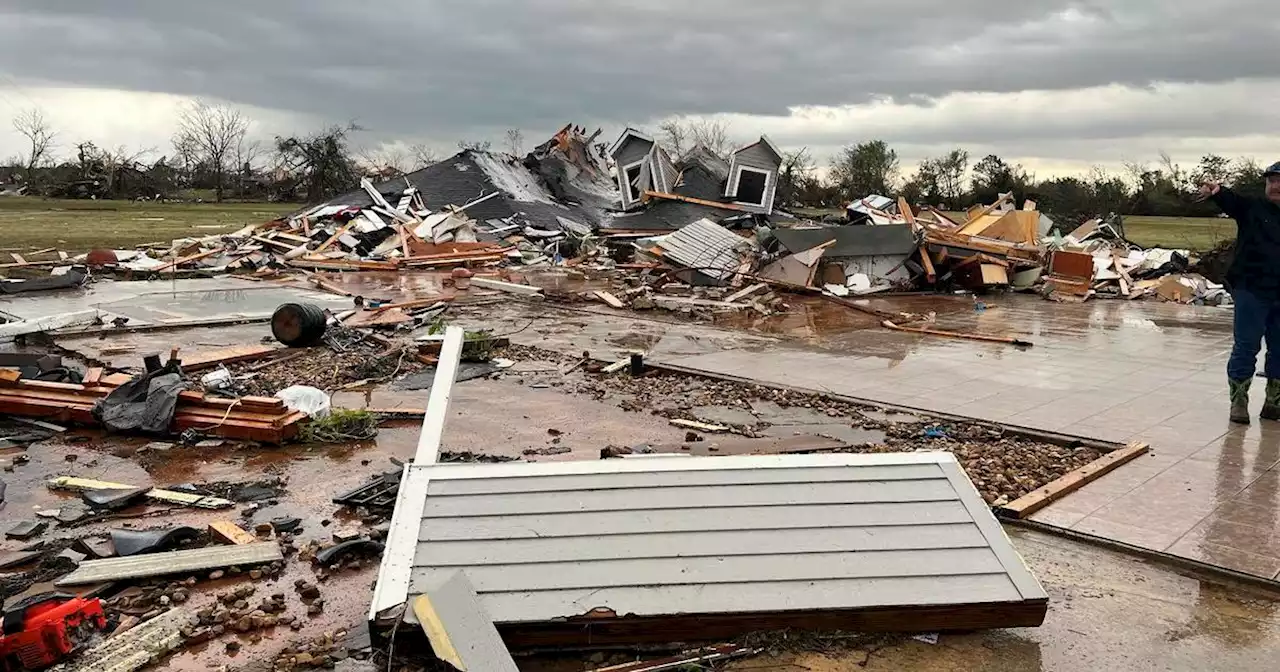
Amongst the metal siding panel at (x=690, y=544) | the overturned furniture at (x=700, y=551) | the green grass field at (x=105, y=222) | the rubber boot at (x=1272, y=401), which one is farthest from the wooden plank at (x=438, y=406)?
the green grass field at (x=105, y=222)

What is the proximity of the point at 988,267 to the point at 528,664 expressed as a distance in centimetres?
1536

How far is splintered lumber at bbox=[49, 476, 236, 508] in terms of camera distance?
4.89 m

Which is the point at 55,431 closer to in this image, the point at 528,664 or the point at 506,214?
the point at 528,664

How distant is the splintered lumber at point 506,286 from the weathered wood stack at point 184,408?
8.88 meters

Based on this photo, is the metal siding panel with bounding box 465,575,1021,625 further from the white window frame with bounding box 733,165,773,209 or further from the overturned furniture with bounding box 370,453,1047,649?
the white window frame with bounding box 733,165,773,209

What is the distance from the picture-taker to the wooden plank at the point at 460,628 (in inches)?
110

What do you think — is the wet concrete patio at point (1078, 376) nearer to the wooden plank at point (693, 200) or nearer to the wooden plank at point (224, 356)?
the wooden plank at point (224, 356)

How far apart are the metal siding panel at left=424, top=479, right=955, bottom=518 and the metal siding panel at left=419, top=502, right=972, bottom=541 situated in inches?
1.3

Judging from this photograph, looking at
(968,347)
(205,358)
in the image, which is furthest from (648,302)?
(205,358)

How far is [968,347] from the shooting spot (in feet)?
33.1

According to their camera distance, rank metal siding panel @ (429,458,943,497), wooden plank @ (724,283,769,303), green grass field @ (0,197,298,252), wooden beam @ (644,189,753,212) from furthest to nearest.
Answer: wooden beam @ (644,189,753,212)
green grass field @ (0,197,298,252)
wooden plank @ (724,283,769,303)
metal siding panel @ (429,458,943,497)

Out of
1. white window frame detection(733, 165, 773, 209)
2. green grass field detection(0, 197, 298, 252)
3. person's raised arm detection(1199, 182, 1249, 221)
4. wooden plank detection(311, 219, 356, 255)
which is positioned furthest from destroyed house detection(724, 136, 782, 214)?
person's raised arm detection(1199, 182, 1249, 221)

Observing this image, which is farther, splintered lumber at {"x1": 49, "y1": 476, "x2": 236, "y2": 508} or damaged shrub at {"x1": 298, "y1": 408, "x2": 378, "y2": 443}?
damaged shrub at {"x1": 298, "y1": 408, "x2": 378, "y2": 443}

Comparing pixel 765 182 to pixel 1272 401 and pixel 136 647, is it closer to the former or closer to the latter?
pixel 1272 401
